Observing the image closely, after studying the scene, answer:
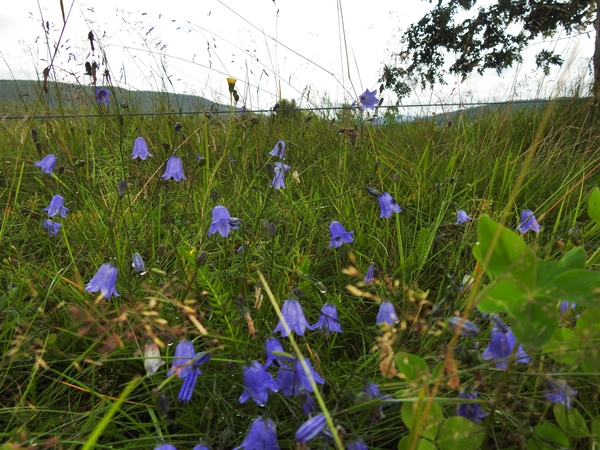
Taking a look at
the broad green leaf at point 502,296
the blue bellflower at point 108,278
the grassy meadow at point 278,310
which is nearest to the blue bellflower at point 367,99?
the grassy meadow at point 278,310

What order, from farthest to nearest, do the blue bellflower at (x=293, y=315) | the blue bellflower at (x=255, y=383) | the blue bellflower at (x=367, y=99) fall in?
the blue bellflower at (x=367, y=99) < the blue bellflower at (x=293, y=315) < the blue bellflower at (x=255, y=383)

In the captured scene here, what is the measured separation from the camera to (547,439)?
74 centimetres

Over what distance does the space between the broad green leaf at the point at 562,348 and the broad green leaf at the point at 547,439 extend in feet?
0.41

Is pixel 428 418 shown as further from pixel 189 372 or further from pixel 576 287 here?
pixel 189 372

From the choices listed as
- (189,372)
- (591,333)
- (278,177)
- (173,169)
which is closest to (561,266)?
(591,333)

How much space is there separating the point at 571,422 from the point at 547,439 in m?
0.10

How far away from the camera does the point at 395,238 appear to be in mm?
1766

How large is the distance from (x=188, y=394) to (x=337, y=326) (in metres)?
0.41

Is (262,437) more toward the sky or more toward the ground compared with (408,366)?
more toward the ground

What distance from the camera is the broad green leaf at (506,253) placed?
0.57 m

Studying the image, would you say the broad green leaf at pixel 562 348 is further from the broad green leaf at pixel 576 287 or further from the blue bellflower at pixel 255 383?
the blue bellflower at pixel 255 383

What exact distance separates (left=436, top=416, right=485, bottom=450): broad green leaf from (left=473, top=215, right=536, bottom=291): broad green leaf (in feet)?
0.90

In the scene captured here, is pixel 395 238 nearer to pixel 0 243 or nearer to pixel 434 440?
pixel 434 440

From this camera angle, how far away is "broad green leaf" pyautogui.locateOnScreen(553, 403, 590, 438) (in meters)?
0.78
